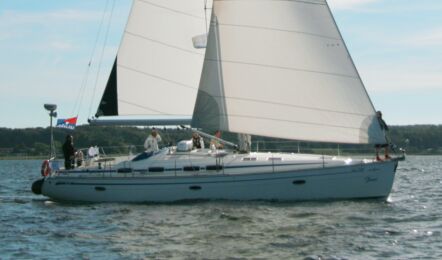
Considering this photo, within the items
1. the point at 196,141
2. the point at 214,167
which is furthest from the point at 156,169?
the point at 196,141

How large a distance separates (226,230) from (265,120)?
22.1 ft

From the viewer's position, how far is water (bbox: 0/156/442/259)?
16.6m

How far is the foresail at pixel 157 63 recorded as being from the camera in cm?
2750

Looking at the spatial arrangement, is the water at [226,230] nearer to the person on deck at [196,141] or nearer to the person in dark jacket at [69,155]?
the person in dark jacket at [69,155]

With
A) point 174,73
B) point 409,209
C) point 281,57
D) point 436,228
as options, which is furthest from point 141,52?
point 436,228

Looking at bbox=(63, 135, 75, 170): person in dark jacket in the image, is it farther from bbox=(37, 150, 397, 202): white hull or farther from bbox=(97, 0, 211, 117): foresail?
bbox=(37, 150, 397, 202): white hull

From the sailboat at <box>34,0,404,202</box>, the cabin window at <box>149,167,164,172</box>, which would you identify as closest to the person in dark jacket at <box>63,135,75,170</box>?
the sailboat at <box>34,0,404,202</box>

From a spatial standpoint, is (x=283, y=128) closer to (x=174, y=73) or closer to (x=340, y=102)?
(x=340, y=102)

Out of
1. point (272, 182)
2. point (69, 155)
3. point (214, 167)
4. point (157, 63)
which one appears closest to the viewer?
point (272, 182)

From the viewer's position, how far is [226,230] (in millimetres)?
19188

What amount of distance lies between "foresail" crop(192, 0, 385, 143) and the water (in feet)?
8.91

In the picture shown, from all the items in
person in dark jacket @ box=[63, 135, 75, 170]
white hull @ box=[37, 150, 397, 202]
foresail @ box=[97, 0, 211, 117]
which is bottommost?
white hull @ box=[37, 150, 397, 202]

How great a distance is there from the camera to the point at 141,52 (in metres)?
27.7

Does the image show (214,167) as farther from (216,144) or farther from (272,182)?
(216,144)
